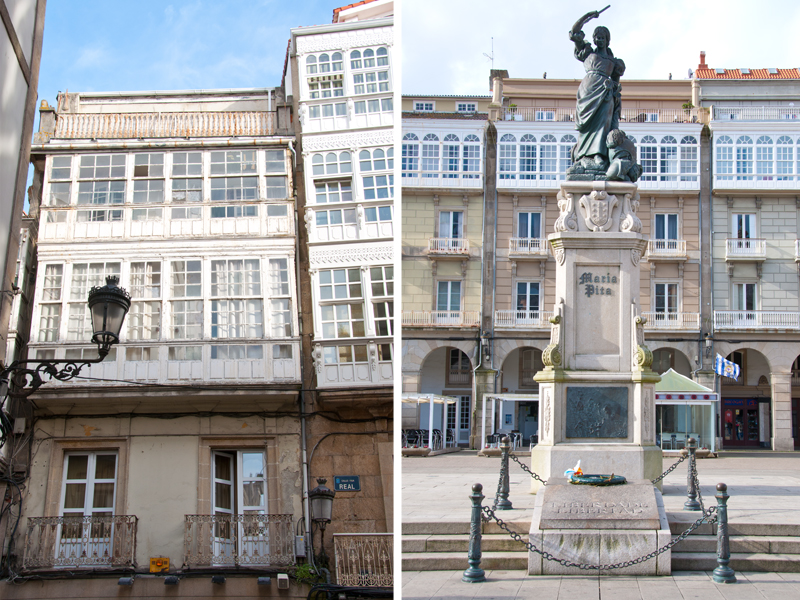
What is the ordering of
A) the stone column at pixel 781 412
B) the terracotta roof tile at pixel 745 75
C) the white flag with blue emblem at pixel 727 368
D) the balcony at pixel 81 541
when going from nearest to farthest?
1. the balcony at pixel 81 541
2. the white flag with blue emblem at pixel 727 368
3. the stone column at pixel 781 412
4. the terracotta roof tile at pixel 745 75

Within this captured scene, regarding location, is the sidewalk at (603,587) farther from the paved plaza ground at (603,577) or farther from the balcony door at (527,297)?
the balcony door at (527,297)

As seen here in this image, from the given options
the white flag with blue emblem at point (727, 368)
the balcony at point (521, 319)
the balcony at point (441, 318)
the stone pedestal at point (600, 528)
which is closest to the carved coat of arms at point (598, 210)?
the stone pedestal at point (600, 528)

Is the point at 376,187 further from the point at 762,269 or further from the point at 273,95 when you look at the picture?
the point at 762,269

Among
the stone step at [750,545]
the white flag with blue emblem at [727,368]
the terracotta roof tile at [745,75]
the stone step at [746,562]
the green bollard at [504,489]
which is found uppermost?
the terracotta roof tile at [745,75]

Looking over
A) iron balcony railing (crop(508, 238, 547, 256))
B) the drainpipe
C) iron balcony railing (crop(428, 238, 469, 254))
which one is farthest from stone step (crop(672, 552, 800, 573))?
iron balcony railing (crop(428, 238, 469, 254))

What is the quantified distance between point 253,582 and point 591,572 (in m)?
6.82

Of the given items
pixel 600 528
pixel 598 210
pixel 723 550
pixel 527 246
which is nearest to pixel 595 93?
pixel 598 210

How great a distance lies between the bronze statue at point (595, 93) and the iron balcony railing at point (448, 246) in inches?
819

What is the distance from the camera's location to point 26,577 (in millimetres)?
12219

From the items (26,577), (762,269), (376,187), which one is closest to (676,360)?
(762,269)

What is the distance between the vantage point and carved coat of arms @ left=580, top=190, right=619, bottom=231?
31.7 ft

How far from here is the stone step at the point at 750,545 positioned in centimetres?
752

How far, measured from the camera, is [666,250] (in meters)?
31.1

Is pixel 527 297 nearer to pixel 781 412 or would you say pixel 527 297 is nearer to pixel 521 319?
pixel 521 319
